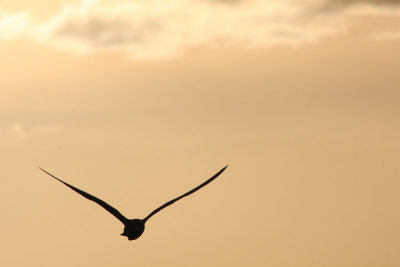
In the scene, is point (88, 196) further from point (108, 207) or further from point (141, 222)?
point (141, 222)

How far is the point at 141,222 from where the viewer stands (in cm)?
4288

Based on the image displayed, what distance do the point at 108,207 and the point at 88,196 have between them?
2.15 m

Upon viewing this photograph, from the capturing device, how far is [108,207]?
41.9m

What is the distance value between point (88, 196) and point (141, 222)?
499cm

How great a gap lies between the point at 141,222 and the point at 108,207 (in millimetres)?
2941

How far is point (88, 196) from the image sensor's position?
1592 inches

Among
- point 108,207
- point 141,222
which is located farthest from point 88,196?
point 141,222
